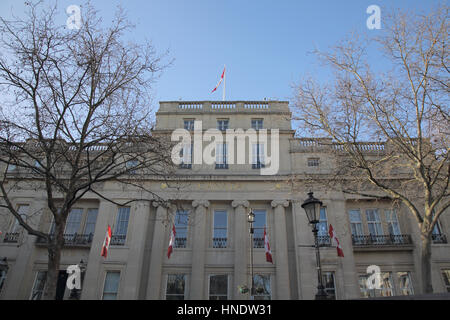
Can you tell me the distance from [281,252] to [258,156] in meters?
7.63

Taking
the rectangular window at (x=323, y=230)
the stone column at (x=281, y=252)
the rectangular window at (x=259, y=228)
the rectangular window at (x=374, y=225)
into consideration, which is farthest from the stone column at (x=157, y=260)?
the rectangular window at (x=374, y=225)

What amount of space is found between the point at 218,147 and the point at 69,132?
13.2 metres

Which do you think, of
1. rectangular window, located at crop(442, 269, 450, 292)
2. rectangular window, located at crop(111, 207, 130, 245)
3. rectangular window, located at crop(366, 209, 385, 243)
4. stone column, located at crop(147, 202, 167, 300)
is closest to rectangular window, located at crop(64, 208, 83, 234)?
rectangular window, located at crop(111, 207, 130, 245)

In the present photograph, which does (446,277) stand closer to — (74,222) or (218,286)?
(218,286)

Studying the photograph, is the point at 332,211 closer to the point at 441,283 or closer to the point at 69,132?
the point at 441,283

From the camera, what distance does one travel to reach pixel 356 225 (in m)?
22.4

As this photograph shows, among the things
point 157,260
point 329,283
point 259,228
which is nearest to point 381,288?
point 329,283

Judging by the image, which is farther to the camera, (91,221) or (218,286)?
(91,221)

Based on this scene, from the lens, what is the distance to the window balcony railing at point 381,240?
21266 mm

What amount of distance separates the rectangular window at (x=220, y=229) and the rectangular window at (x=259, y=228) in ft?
7.10

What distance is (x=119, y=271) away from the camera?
69.0 ft

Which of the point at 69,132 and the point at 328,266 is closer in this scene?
the point at 69,132
